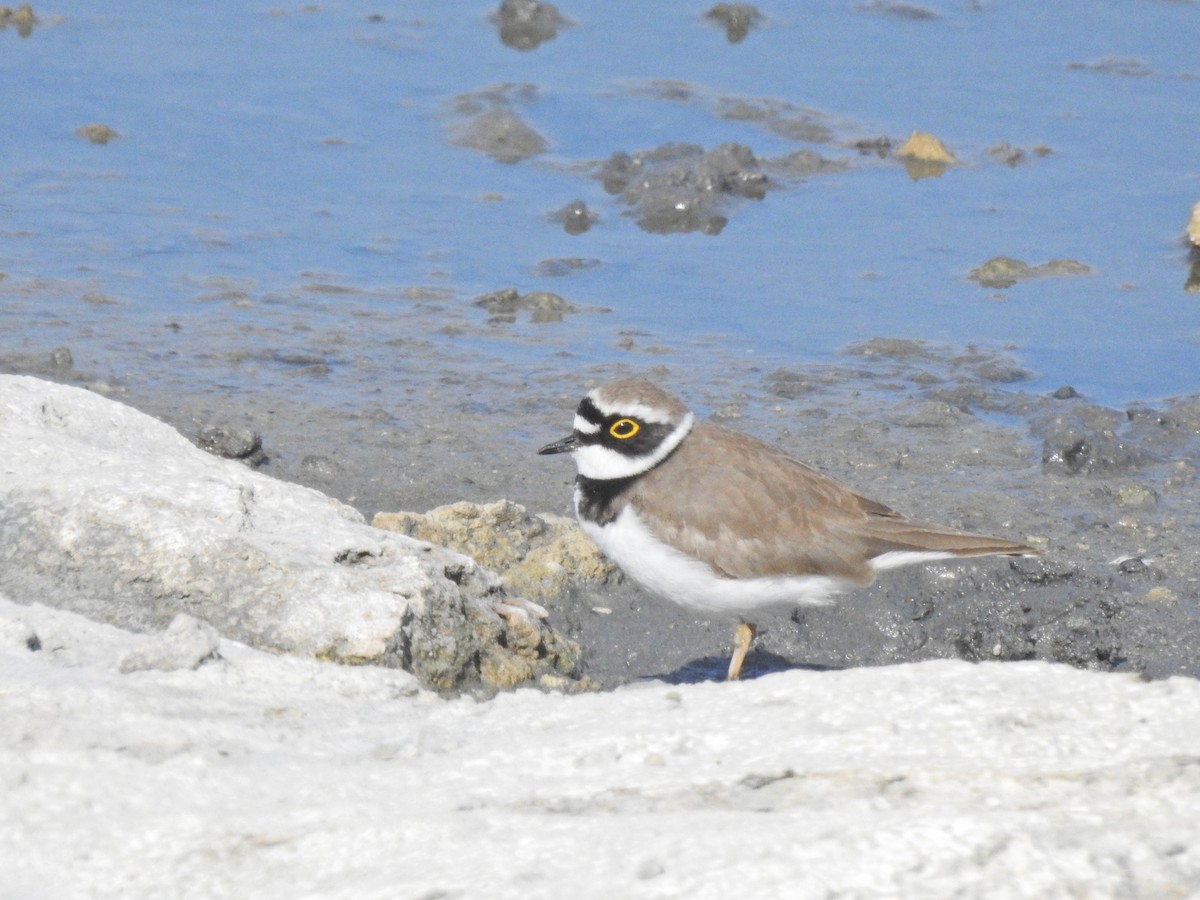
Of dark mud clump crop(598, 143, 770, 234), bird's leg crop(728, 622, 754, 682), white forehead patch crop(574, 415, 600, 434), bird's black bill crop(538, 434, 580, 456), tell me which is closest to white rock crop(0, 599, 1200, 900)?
bird's leg crop(728, 622, 754, 682)

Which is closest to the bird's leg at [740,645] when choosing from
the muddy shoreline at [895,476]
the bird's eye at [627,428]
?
the muddy shoreline at [895,476]

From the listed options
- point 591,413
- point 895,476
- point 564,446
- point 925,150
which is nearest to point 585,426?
point 591,413

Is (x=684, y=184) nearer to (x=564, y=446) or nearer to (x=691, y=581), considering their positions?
(x=564, y=446)

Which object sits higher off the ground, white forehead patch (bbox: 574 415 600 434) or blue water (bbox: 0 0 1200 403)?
white forehead patch (bbox: 574 415 600 434)

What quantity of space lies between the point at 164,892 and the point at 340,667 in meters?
1.43

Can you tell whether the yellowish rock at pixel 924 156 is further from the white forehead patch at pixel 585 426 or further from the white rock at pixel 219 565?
the white rock at pixel 219 565

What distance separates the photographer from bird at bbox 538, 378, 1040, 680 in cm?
619

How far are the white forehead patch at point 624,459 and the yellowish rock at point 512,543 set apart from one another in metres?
0.41

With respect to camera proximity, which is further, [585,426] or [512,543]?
[512,543]

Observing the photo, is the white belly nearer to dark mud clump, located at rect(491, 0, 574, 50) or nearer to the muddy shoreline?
the muddy shoreline

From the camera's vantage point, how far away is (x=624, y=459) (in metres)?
6.50

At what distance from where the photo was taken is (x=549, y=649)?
591cm

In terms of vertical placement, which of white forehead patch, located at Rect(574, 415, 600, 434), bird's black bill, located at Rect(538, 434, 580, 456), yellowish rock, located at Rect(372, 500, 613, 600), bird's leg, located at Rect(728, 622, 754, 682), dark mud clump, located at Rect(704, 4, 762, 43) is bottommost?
bird's leg, located at Rect(728, 622, 754, 682)

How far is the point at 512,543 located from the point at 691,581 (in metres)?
0.95
